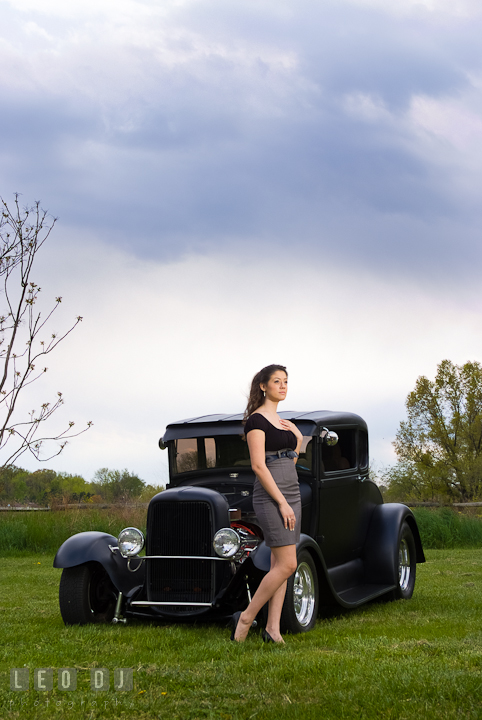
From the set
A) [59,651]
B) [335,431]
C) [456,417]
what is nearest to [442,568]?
[335,431]

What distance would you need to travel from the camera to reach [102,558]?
659 cm

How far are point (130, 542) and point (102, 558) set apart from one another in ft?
0.95

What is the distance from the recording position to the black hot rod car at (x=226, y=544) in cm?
625

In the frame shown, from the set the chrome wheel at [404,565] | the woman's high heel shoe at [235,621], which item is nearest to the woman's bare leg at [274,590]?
the woman's high heel shoe at [235,621]

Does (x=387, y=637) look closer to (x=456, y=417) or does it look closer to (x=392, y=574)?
(x=392, y=574)

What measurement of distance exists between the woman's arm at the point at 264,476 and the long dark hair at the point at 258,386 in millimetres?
340

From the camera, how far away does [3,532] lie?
15875 millimetres

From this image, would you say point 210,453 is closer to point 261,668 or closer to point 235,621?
point 235,621

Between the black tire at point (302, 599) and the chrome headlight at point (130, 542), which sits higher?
the chrome headlight at point (130, 542)

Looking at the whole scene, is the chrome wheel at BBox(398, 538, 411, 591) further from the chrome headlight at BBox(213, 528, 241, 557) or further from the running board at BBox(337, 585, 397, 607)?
the chrome headlight at BBox(213, 528, 241, 557)

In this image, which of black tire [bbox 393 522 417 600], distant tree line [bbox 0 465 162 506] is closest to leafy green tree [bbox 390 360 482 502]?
distant tree line [bbox 0 465 162 506]

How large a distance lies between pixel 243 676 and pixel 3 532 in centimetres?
1257

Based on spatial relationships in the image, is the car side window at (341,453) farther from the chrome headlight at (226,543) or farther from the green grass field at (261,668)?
the chrome headlight at (226,543)

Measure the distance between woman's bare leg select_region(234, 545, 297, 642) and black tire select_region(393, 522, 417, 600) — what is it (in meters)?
3.20
